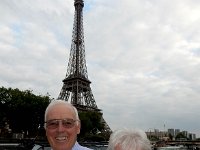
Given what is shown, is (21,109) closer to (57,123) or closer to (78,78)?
(78,78)

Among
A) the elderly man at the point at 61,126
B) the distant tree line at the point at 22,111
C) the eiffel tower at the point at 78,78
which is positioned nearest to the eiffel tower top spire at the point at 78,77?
the eiffel tower at the point at 78,78

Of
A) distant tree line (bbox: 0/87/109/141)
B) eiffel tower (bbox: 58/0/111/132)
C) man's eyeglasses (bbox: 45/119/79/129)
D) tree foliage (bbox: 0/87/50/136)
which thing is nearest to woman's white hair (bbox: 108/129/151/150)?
man's eyeglasses (bbox: 45/119/79/129)

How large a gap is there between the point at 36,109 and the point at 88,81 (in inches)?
1072

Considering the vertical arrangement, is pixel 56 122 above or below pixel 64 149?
above

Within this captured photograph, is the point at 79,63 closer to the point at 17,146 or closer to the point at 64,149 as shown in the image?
the point at 17,146

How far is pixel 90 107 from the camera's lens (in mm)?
79312

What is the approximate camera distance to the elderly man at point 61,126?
345cm

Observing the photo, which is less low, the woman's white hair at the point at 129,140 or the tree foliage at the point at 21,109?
the tree foliage at the point at 21,109

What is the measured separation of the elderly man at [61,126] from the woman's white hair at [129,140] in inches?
25.0

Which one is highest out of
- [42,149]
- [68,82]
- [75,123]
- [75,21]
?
[75,21]

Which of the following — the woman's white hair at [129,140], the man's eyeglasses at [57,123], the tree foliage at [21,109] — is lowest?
the woman's white hair at [129,140]

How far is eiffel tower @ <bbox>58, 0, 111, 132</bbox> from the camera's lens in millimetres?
76688

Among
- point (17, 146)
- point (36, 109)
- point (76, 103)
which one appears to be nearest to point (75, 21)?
point (76, 103)

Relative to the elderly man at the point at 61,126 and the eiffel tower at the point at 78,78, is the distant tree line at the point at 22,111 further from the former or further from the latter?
the elderly man at the point at 61,126
